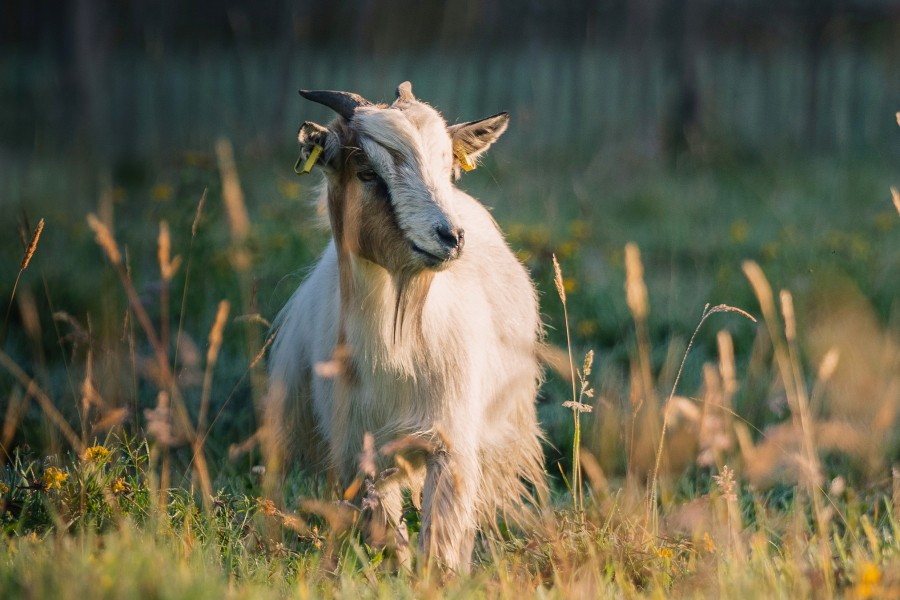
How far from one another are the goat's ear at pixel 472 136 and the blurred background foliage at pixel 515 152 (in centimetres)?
102

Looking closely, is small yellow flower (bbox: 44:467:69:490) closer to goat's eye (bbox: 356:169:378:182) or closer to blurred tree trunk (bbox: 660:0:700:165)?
goat's eye (bbox: 356:169:378:182)

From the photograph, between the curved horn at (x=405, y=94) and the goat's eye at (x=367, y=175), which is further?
the curved horn at (x=405, y=94)

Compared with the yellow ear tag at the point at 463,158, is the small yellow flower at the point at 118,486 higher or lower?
lower

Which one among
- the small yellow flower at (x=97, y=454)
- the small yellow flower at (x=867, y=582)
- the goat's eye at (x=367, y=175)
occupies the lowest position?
the small yellow flower at (x=97, y=454)

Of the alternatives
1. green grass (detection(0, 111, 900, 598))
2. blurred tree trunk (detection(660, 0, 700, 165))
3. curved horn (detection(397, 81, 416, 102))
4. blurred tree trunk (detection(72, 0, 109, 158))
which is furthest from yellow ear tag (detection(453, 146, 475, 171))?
blurred tree trunk (detection(72, 0, 109, 158))

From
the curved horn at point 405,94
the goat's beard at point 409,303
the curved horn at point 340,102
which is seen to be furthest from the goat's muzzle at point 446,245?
the curved horn at point 405,94

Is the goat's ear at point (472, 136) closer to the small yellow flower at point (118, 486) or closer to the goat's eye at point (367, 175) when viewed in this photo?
the goat's eye at point (367, 175)

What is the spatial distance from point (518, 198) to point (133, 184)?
159 inches

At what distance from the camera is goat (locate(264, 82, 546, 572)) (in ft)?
12.5

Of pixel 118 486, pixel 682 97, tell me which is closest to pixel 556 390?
pixel 118 486

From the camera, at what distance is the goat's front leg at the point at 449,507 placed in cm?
379

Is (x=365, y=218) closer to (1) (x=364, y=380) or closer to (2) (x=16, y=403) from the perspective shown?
(1) (x=364, y=380)

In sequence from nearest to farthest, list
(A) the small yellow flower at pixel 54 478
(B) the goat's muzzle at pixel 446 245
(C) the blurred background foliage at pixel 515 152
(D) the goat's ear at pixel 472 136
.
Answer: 1. (A) the small yellow flower at pixel 54 478
2. (B) the goat's muzzle at pixel 446 245
3. (D) the goat's ear at pixel 472 136
4. (C) the blurred background foliage at pixel 515 152

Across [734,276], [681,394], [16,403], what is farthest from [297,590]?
[734,276]
